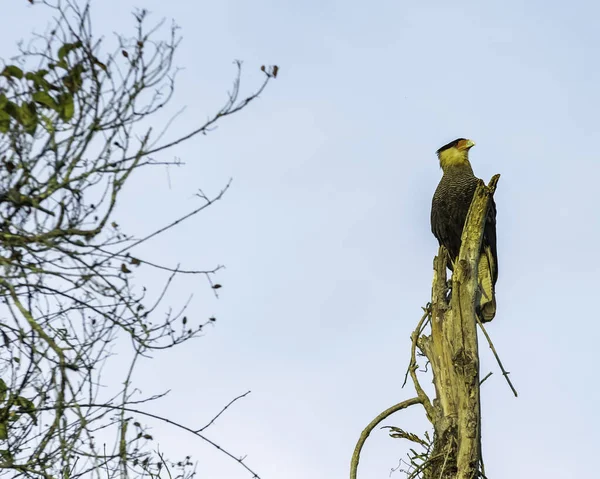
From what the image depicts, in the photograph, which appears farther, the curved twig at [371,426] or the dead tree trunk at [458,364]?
the curved twig at [371,426]

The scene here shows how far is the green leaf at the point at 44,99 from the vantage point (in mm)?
2836

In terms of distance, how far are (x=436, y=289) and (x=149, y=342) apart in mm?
3074

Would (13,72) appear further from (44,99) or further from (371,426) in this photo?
(371,426)

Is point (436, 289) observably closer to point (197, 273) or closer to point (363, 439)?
point (363, 439)

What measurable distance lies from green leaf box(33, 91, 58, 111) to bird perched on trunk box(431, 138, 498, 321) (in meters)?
4.01

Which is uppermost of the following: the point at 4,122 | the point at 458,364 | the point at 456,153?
the point at 456,153

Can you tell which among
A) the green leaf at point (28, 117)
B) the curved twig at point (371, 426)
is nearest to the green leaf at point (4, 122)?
the green leaf at point (28, 117)

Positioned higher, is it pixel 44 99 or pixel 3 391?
pixel 44 99

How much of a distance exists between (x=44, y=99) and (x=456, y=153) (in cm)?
625

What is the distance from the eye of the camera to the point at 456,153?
28.2 ft

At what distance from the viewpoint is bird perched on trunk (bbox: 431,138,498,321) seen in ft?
21.6

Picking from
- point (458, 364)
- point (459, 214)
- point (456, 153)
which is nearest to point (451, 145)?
point (456, 153)

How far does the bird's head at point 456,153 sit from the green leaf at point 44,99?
20.0 ft

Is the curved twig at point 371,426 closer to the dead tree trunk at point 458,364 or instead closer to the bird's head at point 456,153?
the dead tree trunk at point 458,364
